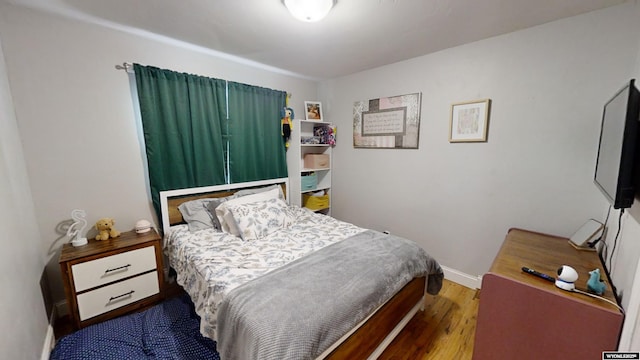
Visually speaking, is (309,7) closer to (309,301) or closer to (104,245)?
(309,301)

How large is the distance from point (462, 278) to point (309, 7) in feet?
8.88

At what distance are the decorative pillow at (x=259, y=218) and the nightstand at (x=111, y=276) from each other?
66 centimetres

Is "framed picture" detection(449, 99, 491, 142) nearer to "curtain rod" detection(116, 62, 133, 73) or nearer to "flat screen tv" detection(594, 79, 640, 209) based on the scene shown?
"flat screen tv" detection(594, 79, 640, 209)

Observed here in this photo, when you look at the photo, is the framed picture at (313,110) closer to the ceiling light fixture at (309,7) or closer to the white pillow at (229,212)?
the white pillow at (229,212)

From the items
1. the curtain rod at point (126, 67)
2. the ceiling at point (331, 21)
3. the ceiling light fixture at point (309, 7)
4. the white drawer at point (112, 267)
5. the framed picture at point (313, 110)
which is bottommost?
the white drawer at point (112, 267)

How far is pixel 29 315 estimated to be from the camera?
1368 millimetres

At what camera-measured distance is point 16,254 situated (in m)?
1.33

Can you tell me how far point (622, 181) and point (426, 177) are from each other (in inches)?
61.7

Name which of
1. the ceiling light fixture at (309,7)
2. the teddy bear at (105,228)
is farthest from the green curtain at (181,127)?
the ceiling light fixture at (309,7)

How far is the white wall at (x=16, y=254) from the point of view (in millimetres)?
1138

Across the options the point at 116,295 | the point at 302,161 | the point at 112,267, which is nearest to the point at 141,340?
the point at 116,295

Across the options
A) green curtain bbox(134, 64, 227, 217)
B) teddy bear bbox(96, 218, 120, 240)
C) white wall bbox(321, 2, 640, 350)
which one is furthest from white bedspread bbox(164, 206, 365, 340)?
white wall bbox(321, 2, 640, 350)

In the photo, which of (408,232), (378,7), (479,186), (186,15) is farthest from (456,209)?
(186,15)

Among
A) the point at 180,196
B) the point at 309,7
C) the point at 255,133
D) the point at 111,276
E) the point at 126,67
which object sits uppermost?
the point at 309,7
